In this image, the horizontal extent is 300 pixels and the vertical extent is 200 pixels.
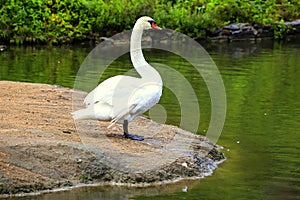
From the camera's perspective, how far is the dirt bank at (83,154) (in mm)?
7898

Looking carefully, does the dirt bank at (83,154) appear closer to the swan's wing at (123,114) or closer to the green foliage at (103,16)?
the swan's wing at (123,114)

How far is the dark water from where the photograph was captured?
8.05m

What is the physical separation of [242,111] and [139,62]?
472 cm

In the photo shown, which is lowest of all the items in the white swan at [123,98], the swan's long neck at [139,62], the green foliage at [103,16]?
the green foliage at [103,16]

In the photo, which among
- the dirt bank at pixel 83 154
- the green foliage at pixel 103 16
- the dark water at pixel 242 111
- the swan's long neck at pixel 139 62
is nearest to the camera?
the dirt bank at pixel 83 154

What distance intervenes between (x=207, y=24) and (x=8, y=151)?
21.5 metres

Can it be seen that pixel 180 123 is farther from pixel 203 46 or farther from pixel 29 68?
pixel 203 46

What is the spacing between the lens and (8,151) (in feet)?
26.4

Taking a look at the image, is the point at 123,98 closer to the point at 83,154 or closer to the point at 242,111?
the point at 83,154

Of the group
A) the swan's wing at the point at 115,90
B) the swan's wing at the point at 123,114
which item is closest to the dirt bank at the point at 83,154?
the swan's wing at the point at 123,114

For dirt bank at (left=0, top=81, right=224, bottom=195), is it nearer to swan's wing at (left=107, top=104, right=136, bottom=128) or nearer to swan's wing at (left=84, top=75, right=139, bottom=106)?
swan's wing at (left=107, top=104, right=136, bottom=128)

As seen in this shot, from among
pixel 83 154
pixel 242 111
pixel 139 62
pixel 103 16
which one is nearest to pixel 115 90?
pixel 139 62

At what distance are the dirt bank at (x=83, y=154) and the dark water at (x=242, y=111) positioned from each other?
0.21 meters

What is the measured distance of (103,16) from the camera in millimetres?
27734
